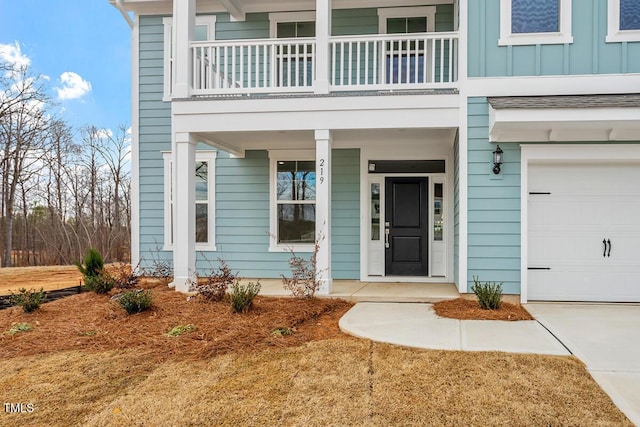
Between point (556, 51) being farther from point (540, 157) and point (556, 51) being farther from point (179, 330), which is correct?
point (179, 330)

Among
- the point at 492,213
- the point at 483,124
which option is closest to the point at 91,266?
the point at 492,213

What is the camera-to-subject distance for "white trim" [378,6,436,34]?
830 cm

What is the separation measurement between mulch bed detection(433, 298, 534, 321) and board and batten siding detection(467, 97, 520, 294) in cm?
40

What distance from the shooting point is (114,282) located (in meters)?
7.46

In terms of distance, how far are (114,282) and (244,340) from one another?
3781 millimetres

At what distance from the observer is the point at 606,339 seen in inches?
182

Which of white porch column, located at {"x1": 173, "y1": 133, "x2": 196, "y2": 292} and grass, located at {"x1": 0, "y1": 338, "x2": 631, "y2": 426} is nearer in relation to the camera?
grass, located at {"x1": 0, "y1": 338, "x2": 631, "y2": 426}

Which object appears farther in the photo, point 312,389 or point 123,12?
point 123,12

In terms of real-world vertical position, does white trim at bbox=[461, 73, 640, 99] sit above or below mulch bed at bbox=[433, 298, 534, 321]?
above

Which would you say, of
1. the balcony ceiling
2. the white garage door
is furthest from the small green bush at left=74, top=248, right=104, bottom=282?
the white garage door

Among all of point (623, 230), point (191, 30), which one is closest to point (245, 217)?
point (191, 30)

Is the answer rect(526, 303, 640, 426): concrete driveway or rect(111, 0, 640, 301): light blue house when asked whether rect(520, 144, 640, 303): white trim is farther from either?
rect(526, 303, 640, 426): concrete driveway

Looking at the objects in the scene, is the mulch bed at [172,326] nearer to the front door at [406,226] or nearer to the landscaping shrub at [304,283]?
the landscaping shrub at [304,283]

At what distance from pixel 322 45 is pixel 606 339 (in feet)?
17.4
